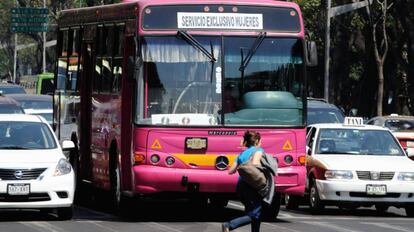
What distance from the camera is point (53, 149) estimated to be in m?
19.2

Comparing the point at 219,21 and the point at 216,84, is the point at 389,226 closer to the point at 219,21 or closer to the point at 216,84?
the point at 216,84

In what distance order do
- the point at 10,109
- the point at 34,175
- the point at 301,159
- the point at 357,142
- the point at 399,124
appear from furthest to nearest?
the point at 399,124 → the point at 10,109 → the point at 357,142 → the point at 301,159 → the point at 34,175

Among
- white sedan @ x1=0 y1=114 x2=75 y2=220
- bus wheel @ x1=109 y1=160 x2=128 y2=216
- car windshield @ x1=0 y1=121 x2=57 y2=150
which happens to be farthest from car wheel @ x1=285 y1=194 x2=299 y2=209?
car windshield @ x1=0 y1=121 x2=57 y2=150

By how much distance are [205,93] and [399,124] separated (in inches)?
668

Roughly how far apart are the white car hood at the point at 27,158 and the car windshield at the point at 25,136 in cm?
38

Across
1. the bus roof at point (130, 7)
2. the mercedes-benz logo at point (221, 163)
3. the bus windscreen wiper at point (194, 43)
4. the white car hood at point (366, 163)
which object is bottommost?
the white car hood at point (366, 163)

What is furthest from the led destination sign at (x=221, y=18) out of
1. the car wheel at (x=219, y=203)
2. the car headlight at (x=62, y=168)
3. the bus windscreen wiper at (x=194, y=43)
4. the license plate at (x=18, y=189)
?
the car wheel at (x=219, y=203)

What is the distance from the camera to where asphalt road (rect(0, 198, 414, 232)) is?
1808 cm

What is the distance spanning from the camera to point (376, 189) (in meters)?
21.0

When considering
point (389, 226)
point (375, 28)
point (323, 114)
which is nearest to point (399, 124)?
point (323, 114)

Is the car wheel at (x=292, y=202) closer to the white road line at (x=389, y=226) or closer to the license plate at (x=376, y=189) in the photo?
the license plate at (x=376, y=189)

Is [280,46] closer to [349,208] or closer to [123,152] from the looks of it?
[123,152]

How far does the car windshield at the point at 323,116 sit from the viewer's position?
29797mm

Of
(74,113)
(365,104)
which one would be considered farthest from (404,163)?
(365,104)
